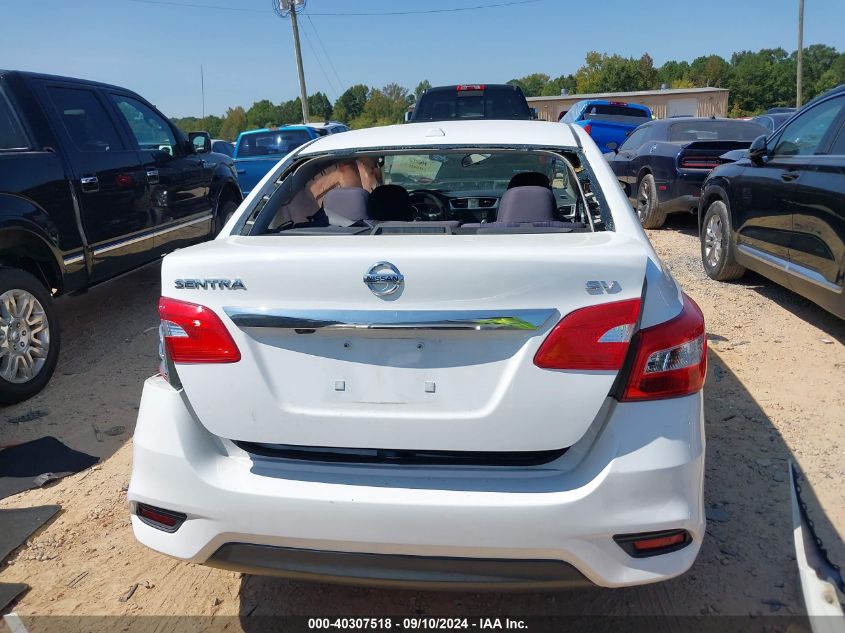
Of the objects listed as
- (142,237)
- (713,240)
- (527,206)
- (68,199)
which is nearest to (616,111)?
(713,240)

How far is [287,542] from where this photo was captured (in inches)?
78.1

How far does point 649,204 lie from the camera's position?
9062mm

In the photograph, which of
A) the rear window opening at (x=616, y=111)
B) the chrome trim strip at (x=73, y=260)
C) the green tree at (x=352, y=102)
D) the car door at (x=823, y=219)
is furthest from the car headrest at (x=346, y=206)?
the green tree at (x=352, y=102)

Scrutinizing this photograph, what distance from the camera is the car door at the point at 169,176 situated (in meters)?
5.99

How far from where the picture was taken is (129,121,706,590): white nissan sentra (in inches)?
74.5

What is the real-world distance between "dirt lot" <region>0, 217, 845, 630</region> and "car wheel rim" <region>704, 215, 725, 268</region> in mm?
980

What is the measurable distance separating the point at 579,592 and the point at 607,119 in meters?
15.2

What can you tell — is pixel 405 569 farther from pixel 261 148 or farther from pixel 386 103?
pixel 386 103

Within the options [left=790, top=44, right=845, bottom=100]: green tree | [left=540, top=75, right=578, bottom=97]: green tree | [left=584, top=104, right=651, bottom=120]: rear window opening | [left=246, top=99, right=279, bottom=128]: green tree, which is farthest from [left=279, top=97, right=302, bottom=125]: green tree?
[left=584, top=104, right=651, bottom=120]: rear window opening

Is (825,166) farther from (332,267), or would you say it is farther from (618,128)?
(618,128)

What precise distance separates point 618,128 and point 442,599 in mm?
13976

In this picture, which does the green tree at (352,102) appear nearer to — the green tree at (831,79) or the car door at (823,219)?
the green tree at (831,79)

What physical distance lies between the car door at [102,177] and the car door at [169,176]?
0.19 metres

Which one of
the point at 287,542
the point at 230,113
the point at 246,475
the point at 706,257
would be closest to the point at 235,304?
the point at 246,475
